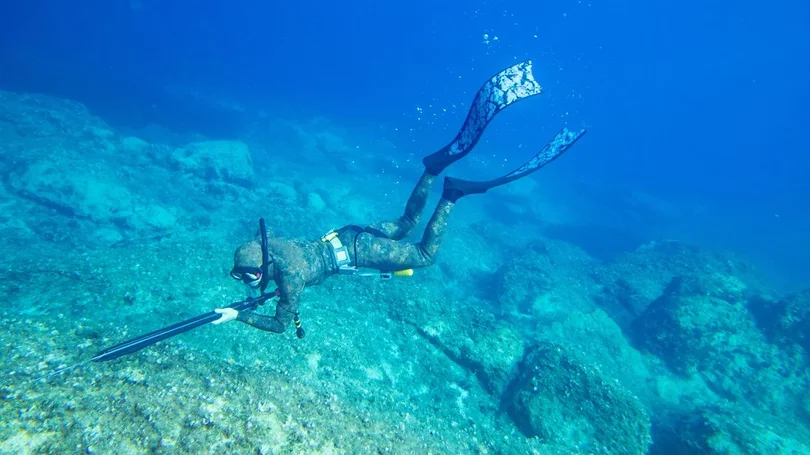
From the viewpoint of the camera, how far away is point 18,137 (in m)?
18.0

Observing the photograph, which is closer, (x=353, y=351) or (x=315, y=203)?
(x=353, y=351)

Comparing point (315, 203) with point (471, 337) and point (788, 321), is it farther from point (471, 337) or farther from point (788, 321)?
point (788, 321)

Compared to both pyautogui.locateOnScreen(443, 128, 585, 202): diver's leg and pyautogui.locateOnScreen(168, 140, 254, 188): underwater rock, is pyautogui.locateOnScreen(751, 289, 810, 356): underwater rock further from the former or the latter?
pyautogui.locateOnScreen(168, 140, 254, 188): underwater rock

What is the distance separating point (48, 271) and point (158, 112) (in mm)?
29909

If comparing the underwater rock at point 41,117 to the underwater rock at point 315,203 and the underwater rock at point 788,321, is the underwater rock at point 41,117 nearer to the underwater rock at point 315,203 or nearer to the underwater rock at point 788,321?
the underwater rock at point 315,203

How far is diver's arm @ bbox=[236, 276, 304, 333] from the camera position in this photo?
16.0ft

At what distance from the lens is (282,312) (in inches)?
199

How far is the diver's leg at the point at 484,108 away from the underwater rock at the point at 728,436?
6405mm

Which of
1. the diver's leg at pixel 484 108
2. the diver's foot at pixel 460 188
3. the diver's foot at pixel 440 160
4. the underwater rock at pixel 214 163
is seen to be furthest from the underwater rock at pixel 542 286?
the underwater rock at pixel 214 163

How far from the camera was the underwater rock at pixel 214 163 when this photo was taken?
19.1 metres

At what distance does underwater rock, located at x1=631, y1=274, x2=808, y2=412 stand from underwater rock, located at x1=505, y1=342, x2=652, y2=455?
589cm

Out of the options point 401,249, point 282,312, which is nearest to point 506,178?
point 401,249

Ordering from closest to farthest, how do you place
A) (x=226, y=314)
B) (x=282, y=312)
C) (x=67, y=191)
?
(x=226, y=314) < (x=282, y=312) < (x=67, y=191)

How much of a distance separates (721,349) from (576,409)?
7779mm
